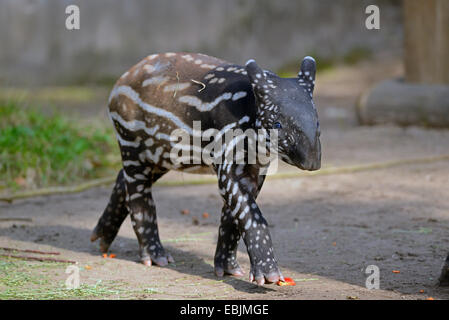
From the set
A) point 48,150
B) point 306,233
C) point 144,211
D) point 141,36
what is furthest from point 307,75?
point 141,36

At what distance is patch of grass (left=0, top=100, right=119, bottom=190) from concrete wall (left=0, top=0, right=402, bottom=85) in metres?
Result: 4.68

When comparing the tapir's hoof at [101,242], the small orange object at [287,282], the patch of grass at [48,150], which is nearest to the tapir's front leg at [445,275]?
the small orange object at [287,282]

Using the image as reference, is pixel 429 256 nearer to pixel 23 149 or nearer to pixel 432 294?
pixel 432 294

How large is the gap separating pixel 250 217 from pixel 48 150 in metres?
4.28

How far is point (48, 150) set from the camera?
8.15 metres

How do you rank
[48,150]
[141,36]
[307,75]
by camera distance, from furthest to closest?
[141,36], [48,150], [307,75]

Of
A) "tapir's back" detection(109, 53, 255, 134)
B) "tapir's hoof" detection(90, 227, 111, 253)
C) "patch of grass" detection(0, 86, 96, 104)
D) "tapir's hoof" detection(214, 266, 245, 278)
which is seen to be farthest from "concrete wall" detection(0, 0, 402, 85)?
"tapir's hoof" detection(214, 266, 245, 278)

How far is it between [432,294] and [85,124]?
20.2ft

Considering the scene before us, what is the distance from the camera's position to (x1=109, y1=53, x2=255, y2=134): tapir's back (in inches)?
186

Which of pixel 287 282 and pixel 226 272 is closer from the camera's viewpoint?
pixel 287 282

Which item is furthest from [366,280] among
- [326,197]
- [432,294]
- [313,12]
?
[313,12]

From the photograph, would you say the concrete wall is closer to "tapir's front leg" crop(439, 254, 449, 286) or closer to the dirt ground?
the dirt ground

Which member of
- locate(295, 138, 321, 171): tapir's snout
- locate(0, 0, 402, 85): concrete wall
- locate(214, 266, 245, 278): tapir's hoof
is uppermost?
locate(0, 0, 402, 85): concrete wall

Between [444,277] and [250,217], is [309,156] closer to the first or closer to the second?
[250,217]
